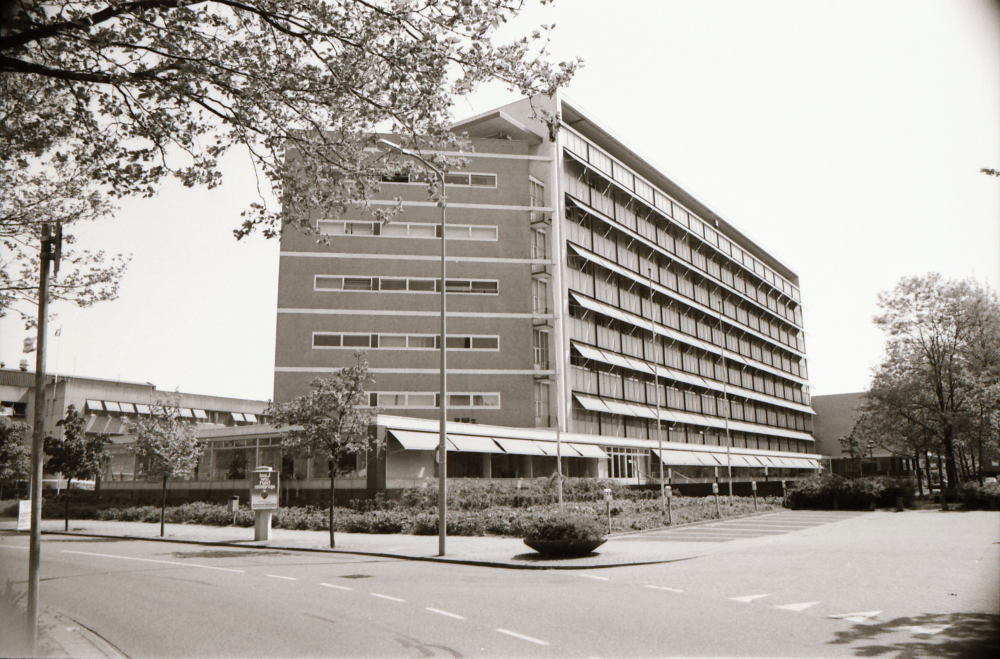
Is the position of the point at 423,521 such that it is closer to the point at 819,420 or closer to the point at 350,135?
the point at 350,135

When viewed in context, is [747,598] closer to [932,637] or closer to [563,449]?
[932,637]

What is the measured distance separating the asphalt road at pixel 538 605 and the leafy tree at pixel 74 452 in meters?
13.2

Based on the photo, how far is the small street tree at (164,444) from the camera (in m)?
26.6

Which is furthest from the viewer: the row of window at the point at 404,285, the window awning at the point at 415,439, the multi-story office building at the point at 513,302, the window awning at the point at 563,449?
the row of window at the point at 404,285

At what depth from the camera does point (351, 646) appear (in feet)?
25.8

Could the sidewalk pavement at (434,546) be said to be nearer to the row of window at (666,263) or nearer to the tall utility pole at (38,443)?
the tall utility pole at (38,443)

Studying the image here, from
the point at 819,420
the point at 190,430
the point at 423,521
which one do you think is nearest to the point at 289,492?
the point at 190,430

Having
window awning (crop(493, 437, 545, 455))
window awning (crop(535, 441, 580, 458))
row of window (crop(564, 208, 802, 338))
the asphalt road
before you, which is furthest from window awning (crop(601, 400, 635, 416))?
the asphalt road

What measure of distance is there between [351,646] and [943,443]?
5043 cm

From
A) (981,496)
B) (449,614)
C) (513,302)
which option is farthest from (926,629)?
(513,302)

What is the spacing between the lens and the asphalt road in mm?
7914

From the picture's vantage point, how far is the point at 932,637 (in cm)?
823

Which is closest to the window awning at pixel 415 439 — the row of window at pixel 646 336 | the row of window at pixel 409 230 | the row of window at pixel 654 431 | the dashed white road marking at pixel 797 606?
the row of window at pixel 409 230

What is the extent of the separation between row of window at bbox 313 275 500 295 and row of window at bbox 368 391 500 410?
21.5 ft
